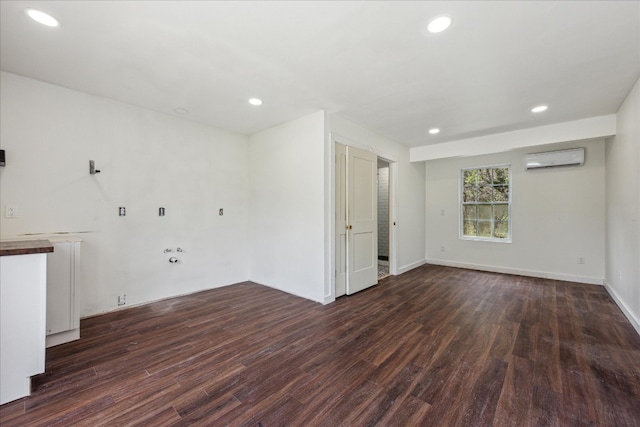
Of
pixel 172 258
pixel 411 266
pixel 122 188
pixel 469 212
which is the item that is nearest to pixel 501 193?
pixel 469 212

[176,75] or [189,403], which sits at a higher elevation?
[176,75]

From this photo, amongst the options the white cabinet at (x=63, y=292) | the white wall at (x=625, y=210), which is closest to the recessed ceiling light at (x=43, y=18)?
the white cabinet at (x=63, y=292)

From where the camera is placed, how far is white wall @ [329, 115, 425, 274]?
4301 mm

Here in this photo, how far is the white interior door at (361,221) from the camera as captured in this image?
157 inches

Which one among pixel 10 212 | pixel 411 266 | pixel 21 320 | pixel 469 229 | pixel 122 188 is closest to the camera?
pixel 21 320

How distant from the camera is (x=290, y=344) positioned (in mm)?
2514

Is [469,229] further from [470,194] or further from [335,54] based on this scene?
[335,54]

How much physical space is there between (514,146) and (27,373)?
631 centimetres

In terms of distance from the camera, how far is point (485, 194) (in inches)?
220

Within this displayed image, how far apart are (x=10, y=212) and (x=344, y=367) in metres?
3.56

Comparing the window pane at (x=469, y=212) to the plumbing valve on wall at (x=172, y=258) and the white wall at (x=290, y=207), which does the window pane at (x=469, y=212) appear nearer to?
the white wall at (x=290, y=207)

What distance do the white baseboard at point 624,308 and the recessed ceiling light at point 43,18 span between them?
19.1 ft

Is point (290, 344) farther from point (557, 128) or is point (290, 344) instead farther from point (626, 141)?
point (557, 128)

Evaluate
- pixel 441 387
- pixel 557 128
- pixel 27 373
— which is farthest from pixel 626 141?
pixel 27 373
